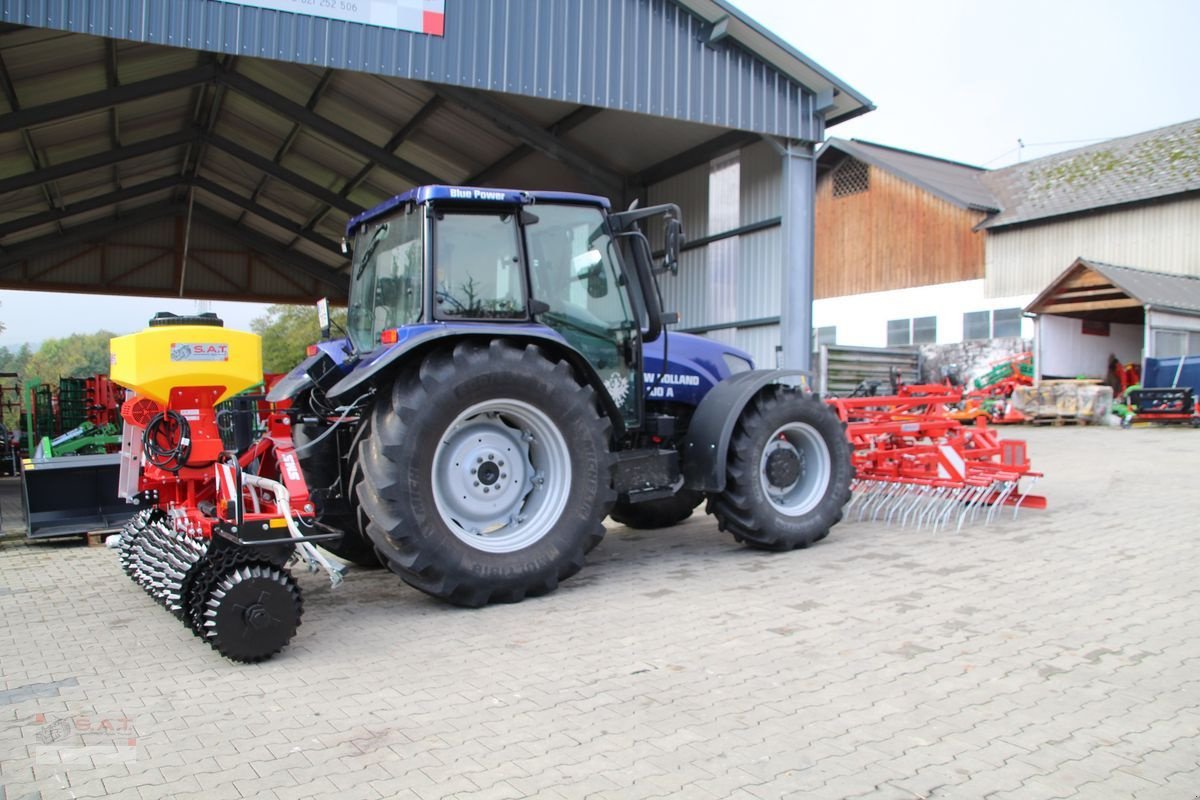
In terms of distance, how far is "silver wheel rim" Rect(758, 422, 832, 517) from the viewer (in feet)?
19.7

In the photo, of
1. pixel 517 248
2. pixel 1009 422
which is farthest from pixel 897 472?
pixel 1009 422

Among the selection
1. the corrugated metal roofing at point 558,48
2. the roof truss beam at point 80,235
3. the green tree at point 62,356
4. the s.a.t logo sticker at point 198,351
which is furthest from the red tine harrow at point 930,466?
the roof truss beam at point 80,235

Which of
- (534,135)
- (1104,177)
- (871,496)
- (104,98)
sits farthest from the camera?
(1104,177)

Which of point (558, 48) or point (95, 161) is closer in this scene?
point (558, 48)

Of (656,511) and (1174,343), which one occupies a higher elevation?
(1174,343)

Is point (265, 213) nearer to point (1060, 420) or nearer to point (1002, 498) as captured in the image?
point (1002, 498)

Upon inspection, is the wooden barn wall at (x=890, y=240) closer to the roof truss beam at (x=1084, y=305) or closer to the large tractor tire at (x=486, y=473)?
the roof truss beam at (x=1084, y=305)

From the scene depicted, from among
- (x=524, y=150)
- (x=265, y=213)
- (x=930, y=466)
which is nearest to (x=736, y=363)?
(x=930, y=466)

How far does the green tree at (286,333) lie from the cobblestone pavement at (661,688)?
123 feet

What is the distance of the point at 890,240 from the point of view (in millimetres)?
26453

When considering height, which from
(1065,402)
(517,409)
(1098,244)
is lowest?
(1065,402)

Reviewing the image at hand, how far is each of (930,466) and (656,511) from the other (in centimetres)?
227

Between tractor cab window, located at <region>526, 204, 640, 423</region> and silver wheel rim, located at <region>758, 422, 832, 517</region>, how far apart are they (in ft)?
3.71

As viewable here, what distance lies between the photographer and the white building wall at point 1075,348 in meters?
20.5
